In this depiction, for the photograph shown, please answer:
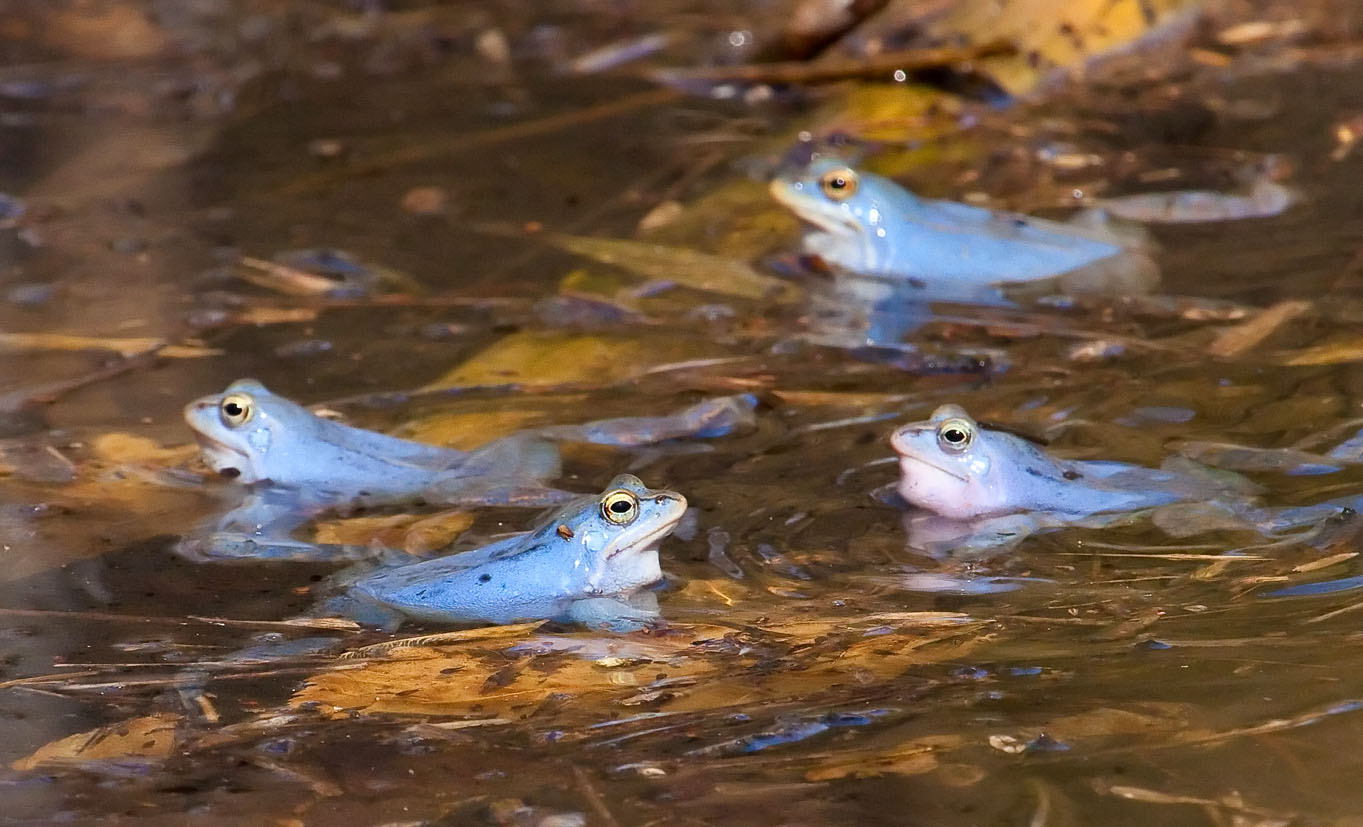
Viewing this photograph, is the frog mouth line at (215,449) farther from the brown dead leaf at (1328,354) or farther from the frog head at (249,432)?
the brown dead leaf at (1328,354)

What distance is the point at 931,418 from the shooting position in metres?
4.16

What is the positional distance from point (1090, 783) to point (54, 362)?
145 inches

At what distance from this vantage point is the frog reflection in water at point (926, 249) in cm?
547

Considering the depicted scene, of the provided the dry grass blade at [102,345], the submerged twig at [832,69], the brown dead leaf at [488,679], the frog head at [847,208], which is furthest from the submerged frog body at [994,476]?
the submerged twig at [832,69]

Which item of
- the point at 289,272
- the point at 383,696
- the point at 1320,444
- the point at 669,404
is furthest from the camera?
the point at 289,272

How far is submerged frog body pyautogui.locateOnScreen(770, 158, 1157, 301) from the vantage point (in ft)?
18.2

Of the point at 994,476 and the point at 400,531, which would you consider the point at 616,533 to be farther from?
the point at 994,476

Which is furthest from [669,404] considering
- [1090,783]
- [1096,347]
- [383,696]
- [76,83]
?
[76,83]

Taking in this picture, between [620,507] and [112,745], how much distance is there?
4.06 feet

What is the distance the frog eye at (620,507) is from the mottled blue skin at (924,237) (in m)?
2.27

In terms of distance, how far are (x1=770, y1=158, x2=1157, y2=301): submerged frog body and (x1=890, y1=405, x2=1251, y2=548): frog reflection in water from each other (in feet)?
4.98

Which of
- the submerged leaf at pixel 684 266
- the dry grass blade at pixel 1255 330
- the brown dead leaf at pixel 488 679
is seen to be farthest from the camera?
→ the submerged leaf at pixel 684 266

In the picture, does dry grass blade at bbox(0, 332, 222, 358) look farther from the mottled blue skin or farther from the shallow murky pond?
the mottled blue skin

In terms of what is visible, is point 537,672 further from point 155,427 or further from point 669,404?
→ point 155,427
